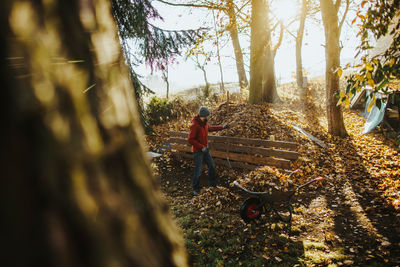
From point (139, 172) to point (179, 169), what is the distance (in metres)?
7.35

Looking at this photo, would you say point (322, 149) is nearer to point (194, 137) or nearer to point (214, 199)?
point (214, 199)

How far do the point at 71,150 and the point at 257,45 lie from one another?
10.8m

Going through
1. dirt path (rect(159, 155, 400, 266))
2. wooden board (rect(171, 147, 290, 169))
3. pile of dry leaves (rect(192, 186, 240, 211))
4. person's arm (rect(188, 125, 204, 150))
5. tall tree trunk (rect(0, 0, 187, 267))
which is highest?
tall tree trunk (rect(0, 0, 187, 267))

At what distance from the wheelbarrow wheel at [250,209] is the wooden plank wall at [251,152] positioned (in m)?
1.96

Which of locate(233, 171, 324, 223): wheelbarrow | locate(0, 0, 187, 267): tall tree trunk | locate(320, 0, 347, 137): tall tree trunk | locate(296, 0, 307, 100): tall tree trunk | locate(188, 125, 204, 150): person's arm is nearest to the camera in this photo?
locate(0, 0, 187, 267): tall tree trunk

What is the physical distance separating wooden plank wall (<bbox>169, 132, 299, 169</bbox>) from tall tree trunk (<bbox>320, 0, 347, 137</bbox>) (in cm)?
340

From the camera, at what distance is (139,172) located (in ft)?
2.46

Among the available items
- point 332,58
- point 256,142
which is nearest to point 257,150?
point 256,142

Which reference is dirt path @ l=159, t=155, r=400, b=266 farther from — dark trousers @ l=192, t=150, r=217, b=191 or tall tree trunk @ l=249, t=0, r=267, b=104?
tall tree trunk @ l=249, t=0, r=267, b=104

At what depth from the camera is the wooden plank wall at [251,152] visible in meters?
5.99

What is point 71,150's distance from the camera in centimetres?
57

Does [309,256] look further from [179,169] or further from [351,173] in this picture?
[179,169]

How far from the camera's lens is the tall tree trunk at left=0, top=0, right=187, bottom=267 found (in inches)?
18.6

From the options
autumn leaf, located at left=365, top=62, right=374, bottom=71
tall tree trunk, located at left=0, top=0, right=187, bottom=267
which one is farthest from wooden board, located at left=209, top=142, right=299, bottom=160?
tall tree trunk, located at left=0, top=0, right=187, bottom=267
